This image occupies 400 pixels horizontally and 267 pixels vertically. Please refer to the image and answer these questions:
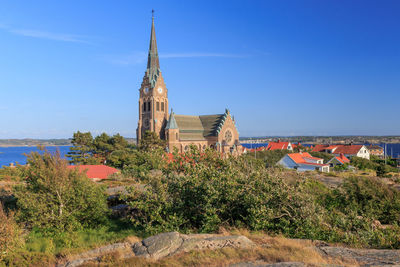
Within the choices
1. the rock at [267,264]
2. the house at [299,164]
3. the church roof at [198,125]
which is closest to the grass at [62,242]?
the rock at [267,264]

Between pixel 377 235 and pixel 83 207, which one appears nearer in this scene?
pixel 377 235

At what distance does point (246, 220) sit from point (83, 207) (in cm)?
794

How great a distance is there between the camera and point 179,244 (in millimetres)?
10727

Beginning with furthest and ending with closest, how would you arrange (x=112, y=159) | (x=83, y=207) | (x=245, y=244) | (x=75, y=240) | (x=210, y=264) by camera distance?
1. (x=112, y=159)
2. (x=83, y=207)
3. (x=75, y=240)
4. (x=245, y=244)
5. (x=210, y=264)

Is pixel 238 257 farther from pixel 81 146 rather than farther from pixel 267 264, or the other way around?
pixel 81 146

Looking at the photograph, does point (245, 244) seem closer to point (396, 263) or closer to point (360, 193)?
point (396, 263)

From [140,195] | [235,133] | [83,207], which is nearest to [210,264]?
[140,195]

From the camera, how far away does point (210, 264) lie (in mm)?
9016

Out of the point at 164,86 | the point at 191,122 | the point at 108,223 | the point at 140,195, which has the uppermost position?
the point at 164,86

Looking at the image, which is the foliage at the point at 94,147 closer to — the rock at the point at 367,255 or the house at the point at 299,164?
the house at the point at 299,164

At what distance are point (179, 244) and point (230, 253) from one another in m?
1.96

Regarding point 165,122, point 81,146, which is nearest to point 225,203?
point 81,146

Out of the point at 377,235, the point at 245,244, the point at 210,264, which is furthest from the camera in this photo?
the point at 377,235

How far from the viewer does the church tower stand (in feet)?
245
